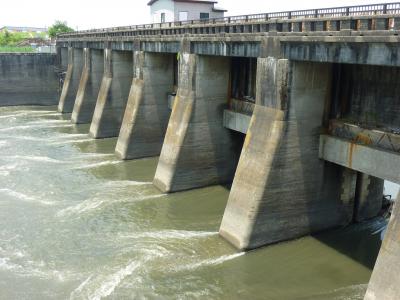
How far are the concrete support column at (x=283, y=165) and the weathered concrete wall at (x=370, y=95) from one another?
73 centimetres

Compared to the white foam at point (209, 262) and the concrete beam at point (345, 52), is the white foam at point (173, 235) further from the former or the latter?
the concrete beam at point (345, 52)

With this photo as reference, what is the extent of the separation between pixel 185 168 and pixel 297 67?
27.3ft

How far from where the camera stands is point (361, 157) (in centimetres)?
1379

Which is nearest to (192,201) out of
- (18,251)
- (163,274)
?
(163,274)

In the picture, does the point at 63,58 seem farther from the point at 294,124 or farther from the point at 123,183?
the point at 294,124

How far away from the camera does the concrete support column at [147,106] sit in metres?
26.0

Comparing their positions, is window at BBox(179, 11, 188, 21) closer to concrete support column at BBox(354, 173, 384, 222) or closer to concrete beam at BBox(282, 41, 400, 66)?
concrete beam at BBox(282, 41, 400, 66)

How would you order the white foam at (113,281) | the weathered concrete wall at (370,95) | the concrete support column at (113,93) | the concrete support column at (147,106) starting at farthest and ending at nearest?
the concrete support column at (113,93)
the concrete support column at (147,106)
the weathered concrete wall at (370,95)
the white foam at (113,281)

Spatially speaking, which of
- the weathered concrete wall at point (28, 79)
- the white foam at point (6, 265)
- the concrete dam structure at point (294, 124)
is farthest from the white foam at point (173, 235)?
the weathered concrete wall at point (28, 79)

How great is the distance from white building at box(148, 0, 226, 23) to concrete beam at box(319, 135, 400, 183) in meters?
29.9

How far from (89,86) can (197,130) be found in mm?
19312

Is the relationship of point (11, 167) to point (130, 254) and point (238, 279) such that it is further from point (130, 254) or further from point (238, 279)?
point (238, 279)

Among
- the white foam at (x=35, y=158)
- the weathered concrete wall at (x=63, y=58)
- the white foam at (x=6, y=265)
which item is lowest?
the white foam at (x=6, y=265)

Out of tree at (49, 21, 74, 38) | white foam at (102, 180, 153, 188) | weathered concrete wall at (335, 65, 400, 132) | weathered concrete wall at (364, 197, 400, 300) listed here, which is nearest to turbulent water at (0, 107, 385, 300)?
white foam at (102, 180, 153, 188)
